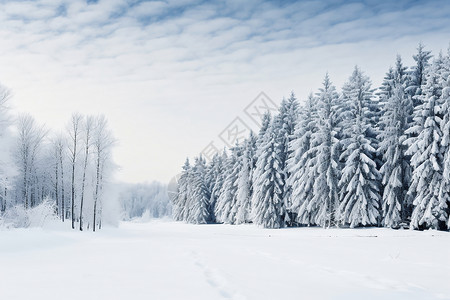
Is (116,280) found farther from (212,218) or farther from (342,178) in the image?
(212,218)

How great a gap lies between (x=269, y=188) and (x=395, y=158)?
13.6m

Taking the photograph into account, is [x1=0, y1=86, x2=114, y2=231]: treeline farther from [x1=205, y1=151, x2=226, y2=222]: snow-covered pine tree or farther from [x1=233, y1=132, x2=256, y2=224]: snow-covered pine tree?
[x1=205, y1=151, x2=226, y2=222]: snow-covered pine tree

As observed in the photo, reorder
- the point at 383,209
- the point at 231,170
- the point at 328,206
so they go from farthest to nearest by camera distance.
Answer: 1. the point at 231,170
2. the point at 328,206
3. the point at 383,209

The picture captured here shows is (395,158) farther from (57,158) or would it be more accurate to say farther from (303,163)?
(57,158)

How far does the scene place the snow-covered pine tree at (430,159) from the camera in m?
27.8

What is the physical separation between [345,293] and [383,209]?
28480 millimetres

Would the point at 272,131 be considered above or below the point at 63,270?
above

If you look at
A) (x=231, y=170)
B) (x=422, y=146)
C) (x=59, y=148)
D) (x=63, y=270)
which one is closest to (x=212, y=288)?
(x=63, y=270)

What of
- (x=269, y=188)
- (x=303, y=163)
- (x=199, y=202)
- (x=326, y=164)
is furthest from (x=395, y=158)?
(x=199, y=202)

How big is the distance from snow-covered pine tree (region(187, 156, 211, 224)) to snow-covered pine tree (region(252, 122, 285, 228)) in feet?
82.0

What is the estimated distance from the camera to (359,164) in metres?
32.8

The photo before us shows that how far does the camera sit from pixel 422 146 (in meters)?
29.0

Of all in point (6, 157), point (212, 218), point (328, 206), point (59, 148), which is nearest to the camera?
point (6, 157)

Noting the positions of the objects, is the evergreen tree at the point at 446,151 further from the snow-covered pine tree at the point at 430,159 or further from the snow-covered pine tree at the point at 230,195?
the snow-covered pine tree at the point at 230,195
